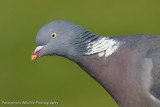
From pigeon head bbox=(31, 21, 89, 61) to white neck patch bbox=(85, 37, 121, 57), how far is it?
8 centimetres

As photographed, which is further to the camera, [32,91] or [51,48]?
[32,91]

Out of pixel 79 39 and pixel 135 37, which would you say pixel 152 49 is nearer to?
pixel 135 37

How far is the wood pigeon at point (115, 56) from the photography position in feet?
10.9

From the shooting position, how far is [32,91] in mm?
6664

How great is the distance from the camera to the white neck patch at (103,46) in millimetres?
3365

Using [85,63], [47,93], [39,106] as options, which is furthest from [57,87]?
[85,63]

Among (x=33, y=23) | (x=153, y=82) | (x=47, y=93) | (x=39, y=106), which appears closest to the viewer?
(x=153, y=82)

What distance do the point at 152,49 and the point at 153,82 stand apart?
27cm

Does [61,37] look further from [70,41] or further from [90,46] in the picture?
[90,46]

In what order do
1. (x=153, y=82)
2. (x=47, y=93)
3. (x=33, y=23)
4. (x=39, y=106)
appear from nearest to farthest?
1. (x=153, y=82)
2. (x=39, y=106)
3. (x=47, y=93)
4. (x=33, y=23)

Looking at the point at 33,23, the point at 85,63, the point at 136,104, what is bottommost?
the point at 33,23

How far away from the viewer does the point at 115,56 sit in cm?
339

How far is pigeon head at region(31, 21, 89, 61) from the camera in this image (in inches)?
132

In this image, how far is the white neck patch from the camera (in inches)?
132
